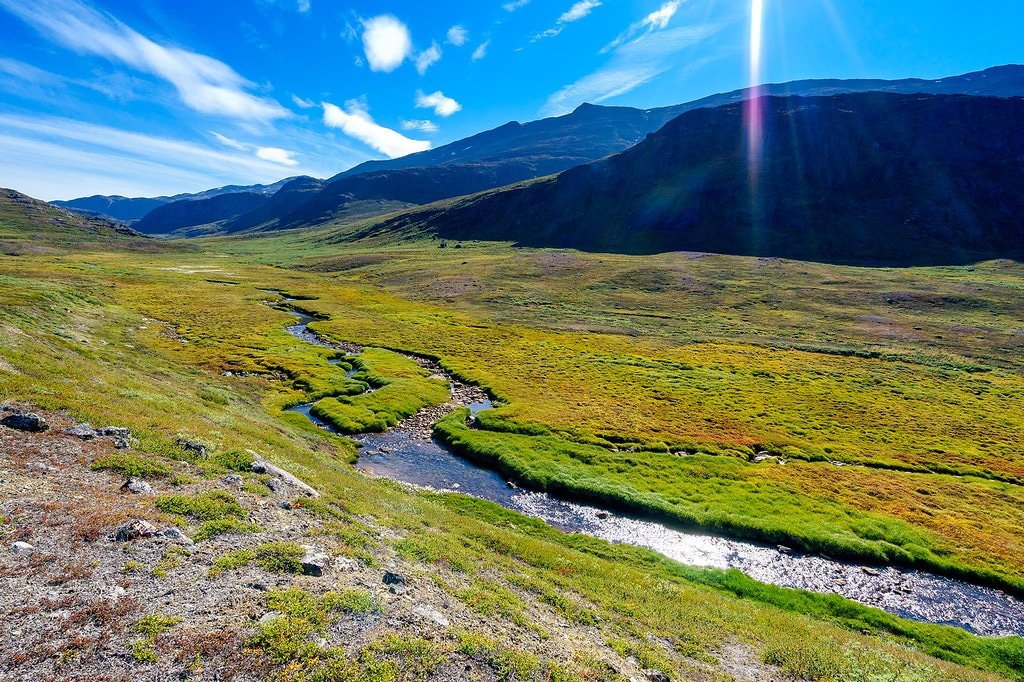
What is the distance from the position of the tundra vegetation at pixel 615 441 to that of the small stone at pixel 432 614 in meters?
0.59

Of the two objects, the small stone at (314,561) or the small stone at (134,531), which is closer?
the small stone at (134,531)

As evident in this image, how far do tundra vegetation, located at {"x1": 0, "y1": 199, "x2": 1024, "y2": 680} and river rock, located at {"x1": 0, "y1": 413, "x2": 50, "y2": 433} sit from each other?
2.16 meters

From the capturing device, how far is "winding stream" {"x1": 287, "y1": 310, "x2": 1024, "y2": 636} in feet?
76.0

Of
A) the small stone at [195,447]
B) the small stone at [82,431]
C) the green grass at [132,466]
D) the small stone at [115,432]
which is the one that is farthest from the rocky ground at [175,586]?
the small stone at [195,447]

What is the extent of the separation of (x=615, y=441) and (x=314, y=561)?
101 feet

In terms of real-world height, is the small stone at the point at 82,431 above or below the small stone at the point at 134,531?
above

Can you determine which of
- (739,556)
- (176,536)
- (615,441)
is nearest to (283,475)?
(176,536)

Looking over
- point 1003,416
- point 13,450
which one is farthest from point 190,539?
point 1003,416

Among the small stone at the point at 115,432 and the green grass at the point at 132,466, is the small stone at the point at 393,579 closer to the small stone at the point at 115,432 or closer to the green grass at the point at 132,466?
the green grass at the point at 132,466

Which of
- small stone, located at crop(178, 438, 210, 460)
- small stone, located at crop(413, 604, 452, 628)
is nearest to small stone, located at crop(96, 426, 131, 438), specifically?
small stone, located at crop(178, 438, 210, 460)

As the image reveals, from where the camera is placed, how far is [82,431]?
62.0ft

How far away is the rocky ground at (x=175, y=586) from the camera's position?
32.1ft

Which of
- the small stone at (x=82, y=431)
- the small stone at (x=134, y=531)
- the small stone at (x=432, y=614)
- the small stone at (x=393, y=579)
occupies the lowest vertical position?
the small stone at (x=432, y=614)

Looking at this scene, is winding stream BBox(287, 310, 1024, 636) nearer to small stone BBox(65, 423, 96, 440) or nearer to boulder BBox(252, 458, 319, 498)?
boulder BBox(252, 458, 319, 498)
